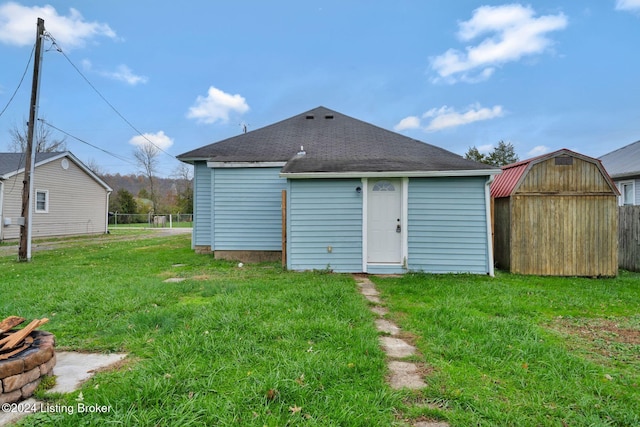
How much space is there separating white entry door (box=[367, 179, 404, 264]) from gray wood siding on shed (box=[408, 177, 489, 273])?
288mm

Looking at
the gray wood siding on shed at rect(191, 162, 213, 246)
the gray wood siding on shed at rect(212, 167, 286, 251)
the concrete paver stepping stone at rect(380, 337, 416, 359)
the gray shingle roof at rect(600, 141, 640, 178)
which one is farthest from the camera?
the gray shingle roof at rect(600, 141, 640, 178)

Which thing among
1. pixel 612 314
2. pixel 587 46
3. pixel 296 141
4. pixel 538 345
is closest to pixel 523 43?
pixel 587 46

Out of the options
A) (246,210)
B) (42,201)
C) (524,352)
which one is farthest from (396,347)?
(42,201)

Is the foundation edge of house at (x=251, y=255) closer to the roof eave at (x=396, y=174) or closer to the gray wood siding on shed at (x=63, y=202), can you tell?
A: the roof eave at (x=396, y=174)

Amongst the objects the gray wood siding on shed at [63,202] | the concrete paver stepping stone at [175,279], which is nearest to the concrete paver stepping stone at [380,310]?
the concrete paver stepping stone at [175,279]

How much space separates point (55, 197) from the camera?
52.4 feet

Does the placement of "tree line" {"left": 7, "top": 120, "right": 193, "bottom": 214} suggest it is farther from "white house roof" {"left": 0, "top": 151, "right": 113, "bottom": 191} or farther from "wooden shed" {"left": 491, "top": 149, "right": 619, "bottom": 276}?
"wooden shed" {"left": 491, "top": 149, "right": 619, "bottom": 276}

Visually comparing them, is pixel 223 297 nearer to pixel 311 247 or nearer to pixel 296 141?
pixel 311 247

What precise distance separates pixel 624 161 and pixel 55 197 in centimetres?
2801

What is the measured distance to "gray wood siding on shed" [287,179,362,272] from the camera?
23.0ft

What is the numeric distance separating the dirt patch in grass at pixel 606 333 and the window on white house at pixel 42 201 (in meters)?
20.0

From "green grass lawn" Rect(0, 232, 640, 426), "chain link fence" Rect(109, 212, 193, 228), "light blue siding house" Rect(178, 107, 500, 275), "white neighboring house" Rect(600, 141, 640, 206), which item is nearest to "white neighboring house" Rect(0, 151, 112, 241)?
"chain link fence" Rect(109, 212, 193, 228)

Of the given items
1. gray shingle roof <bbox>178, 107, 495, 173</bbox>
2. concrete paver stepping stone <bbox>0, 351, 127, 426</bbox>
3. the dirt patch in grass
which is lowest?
the dirt patch in grass

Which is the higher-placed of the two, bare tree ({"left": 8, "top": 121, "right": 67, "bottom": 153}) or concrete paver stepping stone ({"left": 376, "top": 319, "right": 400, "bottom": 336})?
bare tree ({"left": 8, "top": 121, "right": 67, "bottom": 153})
